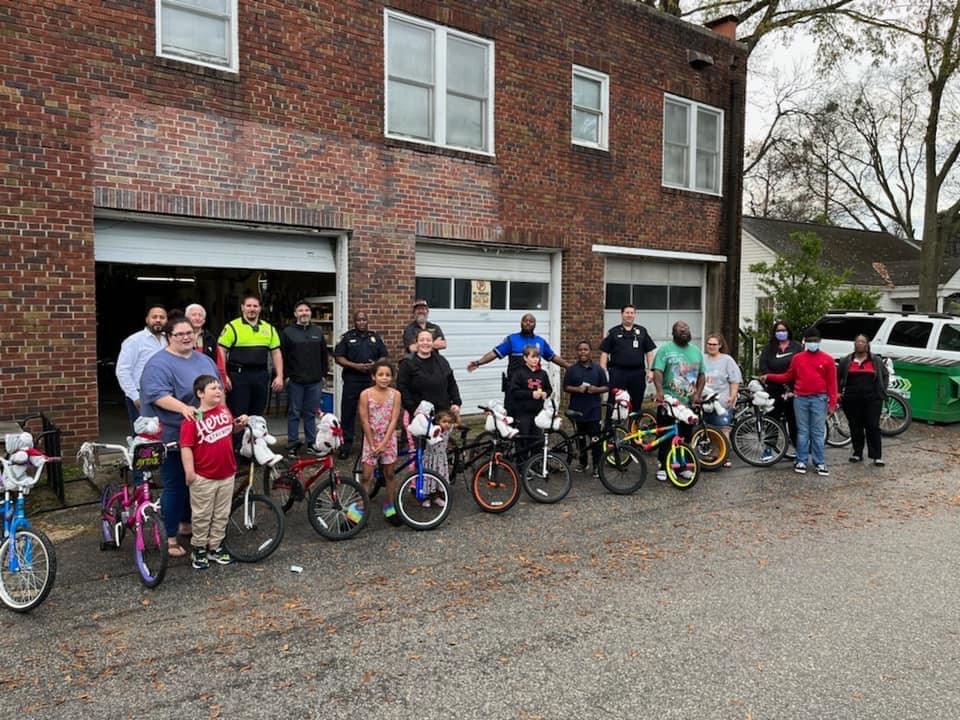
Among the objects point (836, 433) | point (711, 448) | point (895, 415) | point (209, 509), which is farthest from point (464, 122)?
point (895, 415)

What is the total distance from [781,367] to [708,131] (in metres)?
7.05

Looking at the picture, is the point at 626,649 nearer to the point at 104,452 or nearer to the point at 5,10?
the point at 104,452

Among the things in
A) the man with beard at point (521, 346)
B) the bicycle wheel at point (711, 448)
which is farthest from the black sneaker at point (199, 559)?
the bicycle wheel at point (711, 448)

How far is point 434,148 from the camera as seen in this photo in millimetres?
11273

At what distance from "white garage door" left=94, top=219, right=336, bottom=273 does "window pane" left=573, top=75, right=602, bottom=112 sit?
539 centimetres

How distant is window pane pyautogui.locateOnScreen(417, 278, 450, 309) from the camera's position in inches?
455

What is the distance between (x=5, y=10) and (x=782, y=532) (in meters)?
9.09

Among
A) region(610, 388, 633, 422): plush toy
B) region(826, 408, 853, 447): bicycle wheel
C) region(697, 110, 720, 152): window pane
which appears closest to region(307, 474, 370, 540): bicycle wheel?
region(610, 388, 633, 422): plush toy

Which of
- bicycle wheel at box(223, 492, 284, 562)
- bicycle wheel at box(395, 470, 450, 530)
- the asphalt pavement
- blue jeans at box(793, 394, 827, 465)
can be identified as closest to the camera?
the asphalt pavement

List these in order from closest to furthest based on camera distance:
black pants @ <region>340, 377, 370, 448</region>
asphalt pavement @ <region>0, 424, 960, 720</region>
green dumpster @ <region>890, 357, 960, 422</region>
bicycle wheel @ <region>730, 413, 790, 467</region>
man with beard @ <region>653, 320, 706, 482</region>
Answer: asphalt pavement @ <region>0, 424, 960, 720</region>
man with beard @ <region>653, 320, 706, 482</region>
black pants @ <region>340, 377, 370, 448</region>
bicycle wheel @ <region>730, 413, 790, 467</region>
green dumpster @ <region>890, 357, 960, 422</region>

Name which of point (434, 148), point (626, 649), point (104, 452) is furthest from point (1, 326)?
point (626, 649)

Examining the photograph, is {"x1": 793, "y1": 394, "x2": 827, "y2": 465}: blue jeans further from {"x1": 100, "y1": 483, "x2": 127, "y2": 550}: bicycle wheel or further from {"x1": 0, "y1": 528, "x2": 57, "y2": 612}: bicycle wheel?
{"x1": 0, "y1": 528, "x2": 57, "y2": 612}: bicycle wheel

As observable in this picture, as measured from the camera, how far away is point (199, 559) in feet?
18.4

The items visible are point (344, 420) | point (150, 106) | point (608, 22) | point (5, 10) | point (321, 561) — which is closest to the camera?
point (321, 561)
